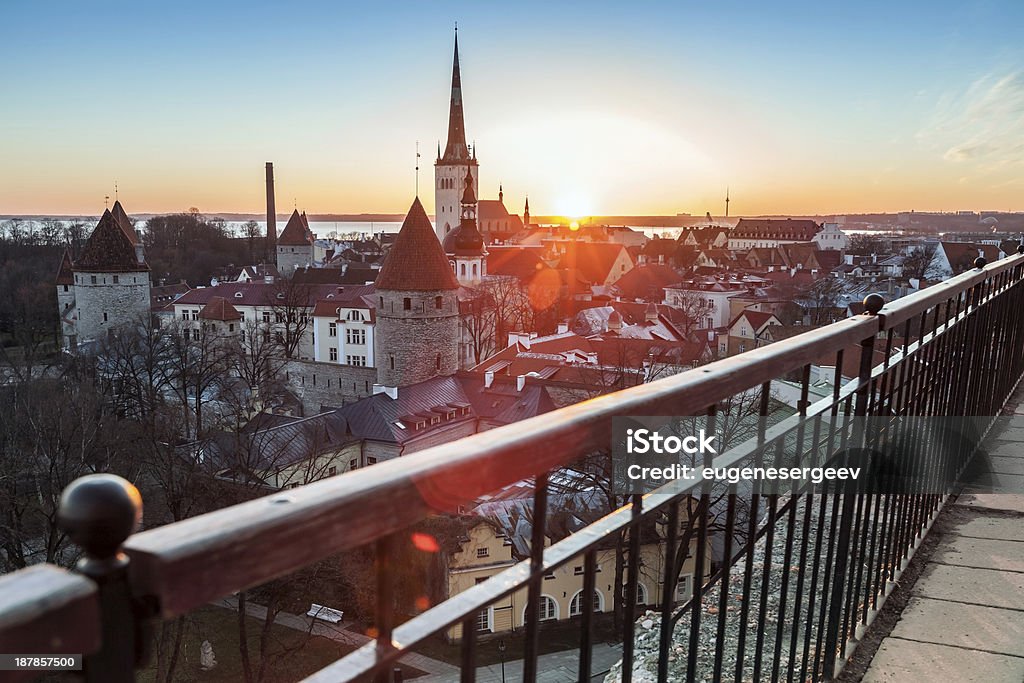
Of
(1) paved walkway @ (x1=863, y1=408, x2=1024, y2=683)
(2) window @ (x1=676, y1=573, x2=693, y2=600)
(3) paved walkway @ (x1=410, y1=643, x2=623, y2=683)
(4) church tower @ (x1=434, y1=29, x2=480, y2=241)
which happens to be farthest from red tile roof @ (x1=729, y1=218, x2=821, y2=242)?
(1) paved walkway @ (x1=863, y1=408, x2=1024, y2=683)

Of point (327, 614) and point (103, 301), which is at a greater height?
point (103, 301)

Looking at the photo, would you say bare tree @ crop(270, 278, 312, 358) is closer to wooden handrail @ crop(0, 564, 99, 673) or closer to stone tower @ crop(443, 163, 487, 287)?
stone tower @ crop(443, 163, 487, 287)

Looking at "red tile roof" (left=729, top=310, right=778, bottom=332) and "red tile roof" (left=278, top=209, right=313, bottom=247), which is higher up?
"red tile roof" (left=278, top=209, right=313, bottom=247)

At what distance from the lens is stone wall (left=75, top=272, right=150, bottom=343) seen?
140 feet

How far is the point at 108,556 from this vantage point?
2.18 ft

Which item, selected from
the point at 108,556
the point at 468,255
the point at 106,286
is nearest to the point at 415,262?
the point at 468,255

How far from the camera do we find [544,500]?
122cm

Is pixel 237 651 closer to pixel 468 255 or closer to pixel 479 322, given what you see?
pixel 479 322

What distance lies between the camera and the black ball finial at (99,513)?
0.63 meters

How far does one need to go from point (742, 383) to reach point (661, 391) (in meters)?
0.32

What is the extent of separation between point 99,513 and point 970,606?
11.9 feet

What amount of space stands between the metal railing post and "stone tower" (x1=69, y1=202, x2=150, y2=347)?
45.6 m

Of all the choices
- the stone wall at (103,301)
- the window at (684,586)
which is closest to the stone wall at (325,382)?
the stone wall at (103,301)

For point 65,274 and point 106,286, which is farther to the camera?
point 65,274
